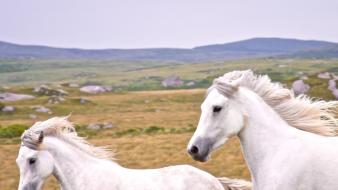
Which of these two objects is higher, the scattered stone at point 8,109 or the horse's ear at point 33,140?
the horse's ear at point 33,140

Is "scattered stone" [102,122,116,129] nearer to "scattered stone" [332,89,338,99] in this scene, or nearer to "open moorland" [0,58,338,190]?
"open moorland" [0,58,338,190]

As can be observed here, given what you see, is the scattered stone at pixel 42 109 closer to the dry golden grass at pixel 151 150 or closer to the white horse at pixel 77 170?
the dry golden grass at pixel 151 150

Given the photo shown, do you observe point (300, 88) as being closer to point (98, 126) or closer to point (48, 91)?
point (98, 126)

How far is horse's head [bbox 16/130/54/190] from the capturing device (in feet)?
27.6

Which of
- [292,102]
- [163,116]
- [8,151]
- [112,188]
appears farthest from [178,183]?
[163,116]

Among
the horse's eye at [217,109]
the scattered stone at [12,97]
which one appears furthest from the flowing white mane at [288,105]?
the scattered stone at [12,97]

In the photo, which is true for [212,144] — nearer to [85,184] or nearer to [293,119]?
[293,119]

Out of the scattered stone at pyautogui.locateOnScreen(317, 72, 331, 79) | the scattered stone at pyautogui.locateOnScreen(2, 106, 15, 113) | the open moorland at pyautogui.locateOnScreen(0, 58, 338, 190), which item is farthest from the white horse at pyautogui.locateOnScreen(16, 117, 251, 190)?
the scattered stone at pyautogui.locateOnScreen(317, 72, 331, 79)

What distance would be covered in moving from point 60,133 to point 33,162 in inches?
31.6

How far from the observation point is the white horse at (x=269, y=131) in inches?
261

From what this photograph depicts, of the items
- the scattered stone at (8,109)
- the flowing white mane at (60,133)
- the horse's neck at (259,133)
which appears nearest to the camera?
the horse's neck at (259,133)

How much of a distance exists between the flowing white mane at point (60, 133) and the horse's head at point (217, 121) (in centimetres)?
292

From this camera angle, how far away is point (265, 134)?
23.7 feet

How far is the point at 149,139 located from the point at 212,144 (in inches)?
1090
